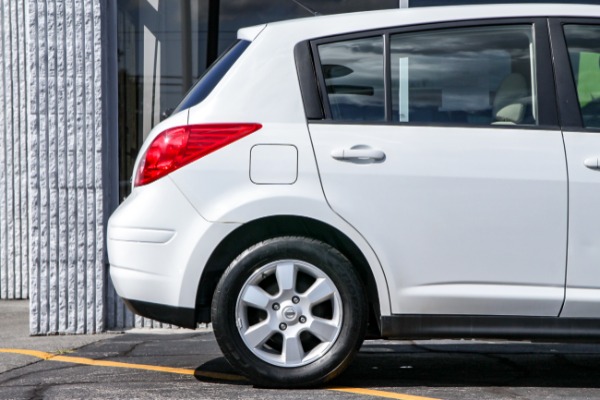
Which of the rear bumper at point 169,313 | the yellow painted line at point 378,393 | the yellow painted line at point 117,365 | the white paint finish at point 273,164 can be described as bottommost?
the yellow painted line at point 117,365

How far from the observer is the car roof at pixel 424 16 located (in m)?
5.66

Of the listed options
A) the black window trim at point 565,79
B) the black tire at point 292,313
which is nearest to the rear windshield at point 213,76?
the black tire at point 292,313

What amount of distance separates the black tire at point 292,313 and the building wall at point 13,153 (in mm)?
5326

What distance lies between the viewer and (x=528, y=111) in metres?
5.57

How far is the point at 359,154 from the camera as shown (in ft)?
17.9

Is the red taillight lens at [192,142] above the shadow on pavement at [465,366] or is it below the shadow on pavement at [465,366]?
above

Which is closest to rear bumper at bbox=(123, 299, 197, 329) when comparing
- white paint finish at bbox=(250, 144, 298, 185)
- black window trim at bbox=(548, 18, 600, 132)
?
white paint finish at bbox=(250, 144, 298, 185)

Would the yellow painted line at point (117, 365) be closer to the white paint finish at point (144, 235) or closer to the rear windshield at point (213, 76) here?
the white paint finish at point (144, 235)

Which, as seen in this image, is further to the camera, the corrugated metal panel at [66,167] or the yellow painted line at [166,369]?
the corrugated metal panel at [66,167]

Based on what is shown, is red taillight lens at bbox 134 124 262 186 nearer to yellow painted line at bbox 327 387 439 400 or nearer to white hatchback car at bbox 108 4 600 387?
white hatchback car at bbox 108 4 600 387

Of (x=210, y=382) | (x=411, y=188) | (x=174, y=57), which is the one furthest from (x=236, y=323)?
(x=174, y=57)

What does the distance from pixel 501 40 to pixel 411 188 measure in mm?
887

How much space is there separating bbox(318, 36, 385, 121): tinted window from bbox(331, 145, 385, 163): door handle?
192 mm

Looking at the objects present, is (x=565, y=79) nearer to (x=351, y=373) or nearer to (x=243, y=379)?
(x=351, y=373)
